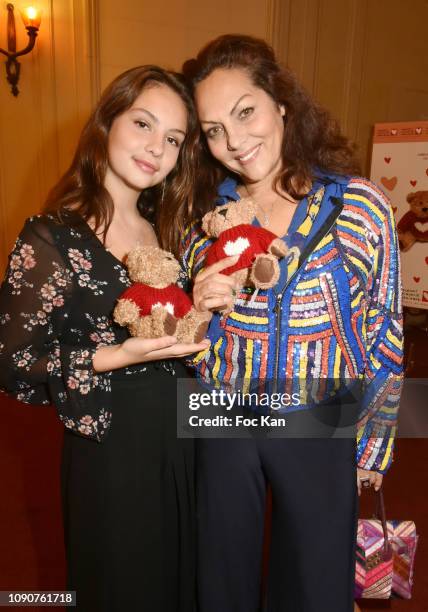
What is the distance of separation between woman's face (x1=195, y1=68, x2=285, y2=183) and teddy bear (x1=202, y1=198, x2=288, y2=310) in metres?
0.19

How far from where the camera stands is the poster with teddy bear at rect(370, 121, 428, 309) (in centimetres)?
381

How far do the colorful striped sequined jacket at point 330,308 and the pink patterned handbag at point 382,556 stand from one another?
48 centimetres

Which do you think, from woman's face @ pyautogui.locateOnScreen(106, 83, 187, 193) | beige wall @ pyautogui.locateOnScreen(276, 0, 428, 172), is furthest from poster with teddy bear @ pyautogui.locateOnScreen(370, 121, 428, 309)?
woman's face @ pyautogui.locateOnScreen(106, 83, 187, 193)

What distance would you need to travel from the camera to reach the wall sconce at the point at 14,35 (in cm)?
333

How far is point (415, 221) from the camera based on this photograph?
12.8ft

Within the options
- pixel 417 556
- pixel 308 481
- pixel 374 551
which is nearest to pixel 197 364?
pixel 308 481

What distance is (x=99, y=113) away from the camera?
1.38 meters

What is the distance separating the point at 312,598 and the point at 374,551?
15.1 inches

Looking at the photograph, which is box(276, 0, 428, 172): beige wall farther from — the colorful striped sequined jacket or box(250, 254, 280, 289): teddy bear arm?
box(250, 254, 280, 289): teddy bear arm

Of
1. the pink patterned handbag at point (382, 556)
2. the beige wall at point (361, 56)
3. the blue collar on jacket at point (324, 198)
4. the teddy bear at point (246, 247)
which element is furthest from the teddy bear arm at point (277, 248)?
the beige wall at point (361, 56)

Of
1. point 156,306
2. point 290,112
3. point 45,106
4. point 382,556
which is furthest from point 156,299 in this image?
point 45,106

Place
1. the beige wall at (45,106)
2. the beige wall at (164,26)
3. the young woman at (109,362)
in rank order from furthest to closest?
1. the beige wall at (164,26)
2. the beige wall at (45,106)
3. the young woman at (109,362)

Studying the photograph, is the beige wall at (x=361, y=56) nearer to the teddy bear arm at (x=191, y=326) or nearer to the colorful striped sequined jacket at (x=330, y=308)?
the colorful striped sequined jacket at (x=330, y=308)

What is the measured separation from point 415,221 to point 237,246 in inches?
128
